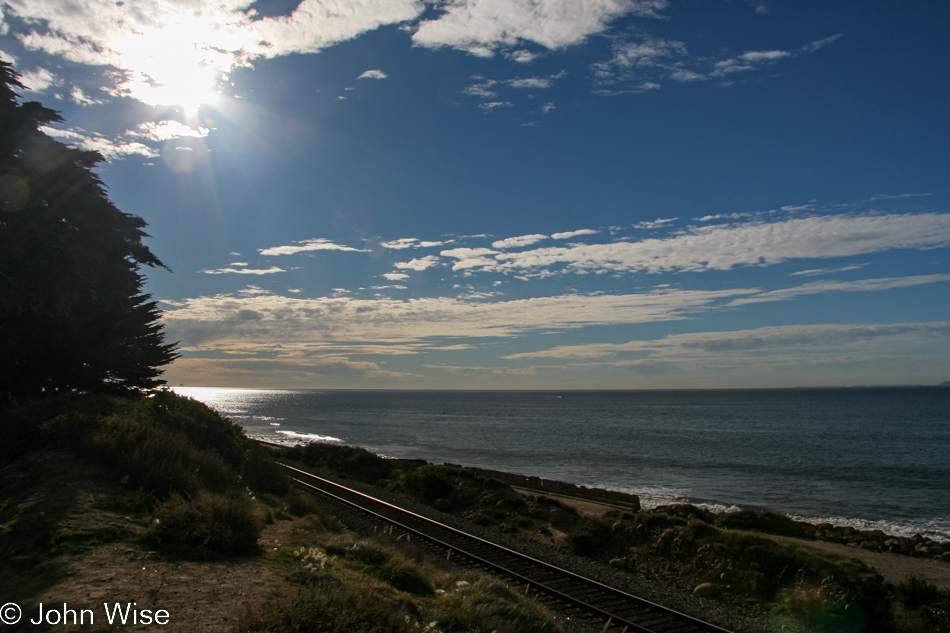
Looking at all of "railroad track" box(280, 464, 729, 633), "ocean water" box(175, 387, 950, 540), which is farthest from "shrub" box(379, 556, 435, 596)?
"ocean water" box(175, 387, 950, 540)

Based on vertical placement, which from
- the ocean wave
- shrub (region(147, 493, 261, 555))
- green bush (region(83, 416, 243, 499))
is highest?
green bush (region(83, 416, 243, 499))

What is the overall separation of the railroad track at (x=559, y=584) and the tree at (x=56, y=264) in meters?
12.6

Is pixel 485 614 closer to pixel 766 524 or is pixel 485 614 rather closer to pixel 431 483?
pixel 431 483

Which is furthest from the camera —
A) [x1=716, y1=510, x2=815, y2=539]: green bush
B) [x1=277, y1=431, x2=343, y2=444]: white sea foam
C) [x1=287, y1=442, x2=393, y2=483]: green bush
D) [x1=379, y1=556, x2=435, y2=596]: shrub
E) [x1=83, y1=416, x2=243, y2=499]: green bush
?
[x1=277, y1=431, x2=343, y2=444]: white sea foam

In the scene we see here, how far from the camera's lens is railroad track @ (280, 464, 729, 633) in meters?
9.92

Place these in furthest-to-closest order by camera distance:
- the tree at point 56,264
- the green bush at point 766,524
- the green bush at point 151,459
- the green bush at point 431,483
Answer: the green bush at point 431,483
the green bush at point 766,524
the tree at point 56,264
the green bush at point 151,459

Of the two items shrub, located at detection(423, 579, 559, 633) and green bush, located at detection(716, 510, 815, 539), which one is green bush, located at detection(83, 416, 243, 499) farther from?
green bush, located at detection(716, 510, 815, 539)

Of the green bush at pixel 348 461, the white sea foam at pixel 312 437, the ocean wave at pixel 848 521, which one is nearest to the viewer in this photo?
the ocean wave at pixel 848 521

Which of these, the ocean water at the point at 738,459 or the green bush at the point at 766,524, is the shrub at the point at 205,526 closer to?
the green bush at the point at 766,524

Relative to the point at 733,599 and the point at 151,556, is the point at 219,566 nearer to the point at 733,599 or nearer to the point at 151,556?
the point at 151,556

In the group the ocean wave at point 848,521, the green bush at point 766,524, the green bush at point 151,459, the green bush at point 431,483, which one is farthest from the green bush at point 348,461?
the green bush at point 151,459

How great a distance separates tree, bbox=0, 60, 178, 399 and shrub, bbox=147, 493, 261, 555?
1123 cm

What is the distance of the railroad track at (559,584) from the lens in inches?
391

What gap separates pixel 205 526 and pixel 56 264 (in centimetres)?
1308
